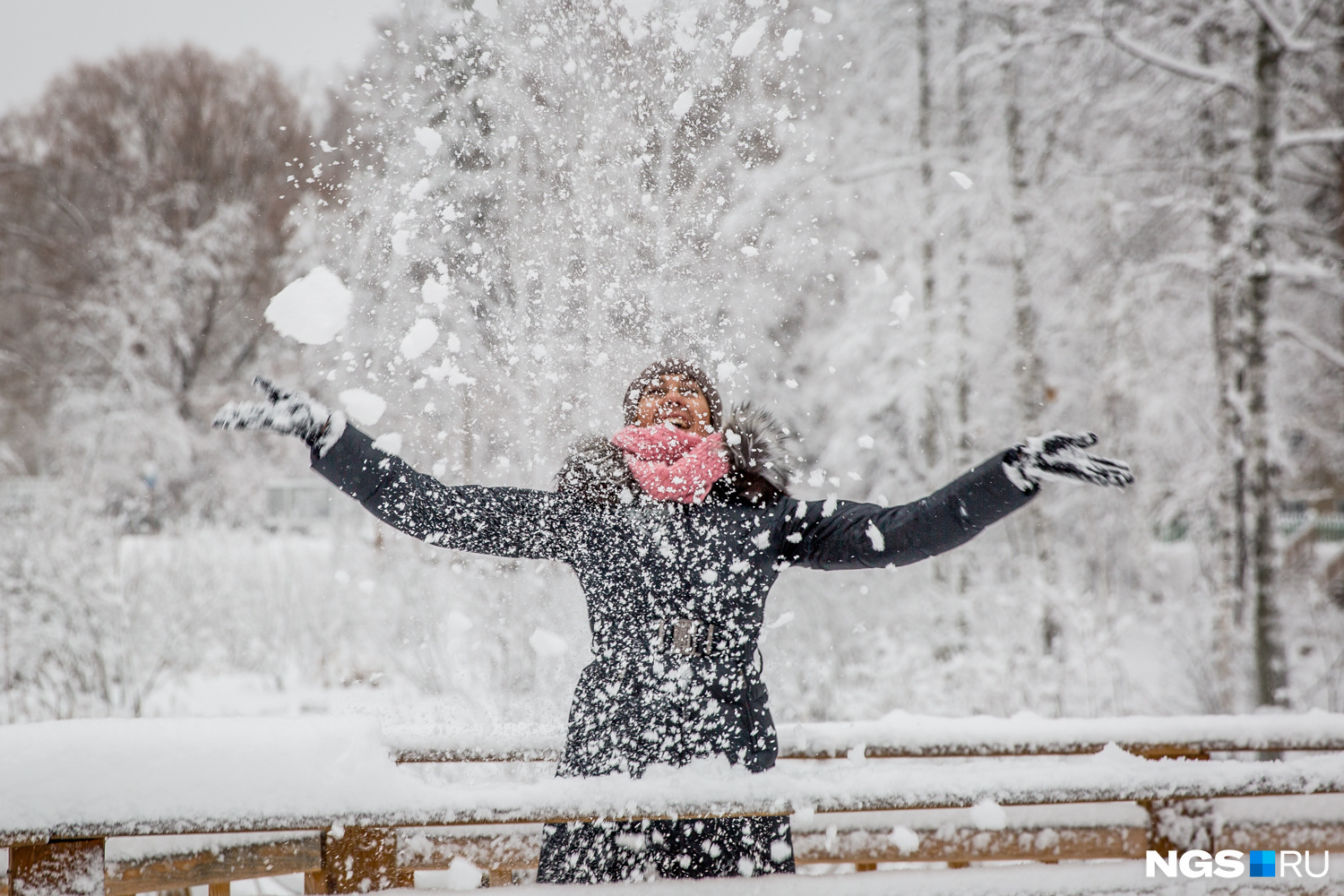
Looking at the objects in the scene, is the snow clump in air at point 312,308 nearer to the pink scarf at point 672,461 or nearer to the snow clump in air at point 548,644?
the pink scarf at point 672,461

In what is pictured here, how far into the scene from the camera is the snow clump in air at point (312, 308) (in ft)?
7.89

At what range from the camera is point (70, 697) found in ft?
18.3

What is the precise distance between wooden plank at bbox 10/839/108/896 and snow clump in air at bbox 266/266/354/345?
4.63ft

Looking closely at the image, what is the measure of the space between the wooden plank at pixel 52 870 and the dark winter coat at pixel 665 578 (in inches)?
31.2

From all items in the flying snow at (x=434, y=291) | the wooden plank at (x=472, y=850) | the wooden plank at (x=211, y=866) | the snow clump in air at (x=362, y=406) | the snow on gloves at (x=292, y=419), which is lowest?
the wooden plank at (x=472, y=850)

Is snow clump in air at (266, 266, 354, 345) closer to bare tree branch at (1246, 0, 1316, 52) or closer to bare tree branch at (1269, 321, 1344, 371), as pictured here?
bare tree branch at (1246, 0, 1316, 52)

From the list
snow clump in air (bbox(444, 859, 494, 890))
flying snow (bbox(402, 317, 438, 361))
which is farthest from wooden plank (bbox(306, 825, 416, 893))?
flying snow (bbox(402, 317, 438, 361))

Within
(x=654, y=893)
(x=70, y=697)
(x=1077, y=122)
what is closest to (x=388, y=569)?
(x=70, y=697)

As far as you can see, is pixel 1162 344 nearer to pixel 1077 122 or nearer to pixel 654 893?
pixel 1077 122

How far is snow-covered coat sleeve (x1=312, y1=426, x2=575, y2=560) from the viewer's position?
1795 mm

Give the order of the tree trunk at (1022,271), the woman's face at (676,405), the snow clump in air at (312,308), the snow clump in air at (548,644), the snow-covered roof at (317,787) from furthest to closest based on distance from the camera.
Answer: the tree trunk at (1022,271) → the snow clump in air at (548,644) → the snow clump in air at (312,308) → the woman's face at (676,405) → the snow-covered roof at (317,787)

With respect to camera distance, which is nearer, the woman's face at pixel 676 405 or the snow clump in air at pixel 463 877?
the snow clump in air at pixel 463 877

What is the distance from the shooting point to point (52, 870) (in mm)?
1380

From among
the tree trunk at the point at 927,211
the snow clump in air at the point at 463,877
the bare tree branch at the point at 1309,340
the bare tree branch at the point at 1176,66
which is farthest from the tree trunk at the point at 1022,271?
the snow clump in air at the point at 463,877
